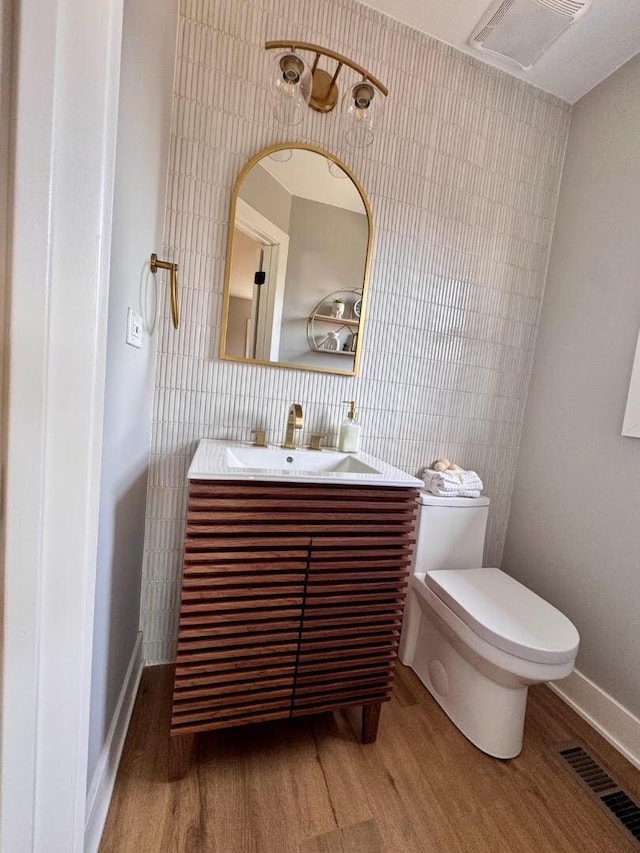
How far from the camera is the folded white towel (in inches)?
63.6

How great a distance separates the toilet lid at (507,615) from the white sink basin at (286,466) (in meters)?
0.47

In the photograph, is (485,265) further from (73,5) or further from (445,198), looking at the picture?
(73,5)

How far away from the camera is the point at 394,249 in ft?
5.21

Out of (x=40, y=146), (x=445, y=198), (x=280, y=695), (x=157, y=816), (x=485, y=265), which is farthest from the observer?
→ (x=485, y=265)

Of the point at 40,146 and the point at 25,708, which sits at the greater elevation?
the point at 40,146

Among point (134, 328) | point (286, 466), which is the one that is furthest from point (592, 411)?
point (134, 328)

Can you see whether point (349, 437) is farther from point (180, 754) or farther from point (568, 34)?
point (568, 34)

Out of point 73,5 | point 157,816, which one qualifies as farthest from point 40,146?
point 157,816

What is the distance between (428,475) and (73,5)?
1610 mm

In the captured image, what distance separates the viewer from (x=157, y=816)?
0.97 meters

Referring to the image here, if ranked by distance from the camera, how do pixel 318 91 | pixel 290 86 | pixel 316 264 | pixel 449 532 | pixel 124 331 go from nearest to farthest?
pixel 124 331, pixel 290 86, pixel 318 91, pixel 316 264, pixel 449 532

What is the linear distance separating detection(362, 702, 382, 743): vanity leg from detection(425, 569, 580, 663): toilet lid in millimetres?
398

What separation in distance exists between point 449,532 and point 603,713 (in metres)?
0.81

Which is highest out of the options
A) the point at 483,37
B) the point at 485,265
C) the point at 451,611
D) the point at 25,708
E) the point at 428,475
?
the point at 483,37
